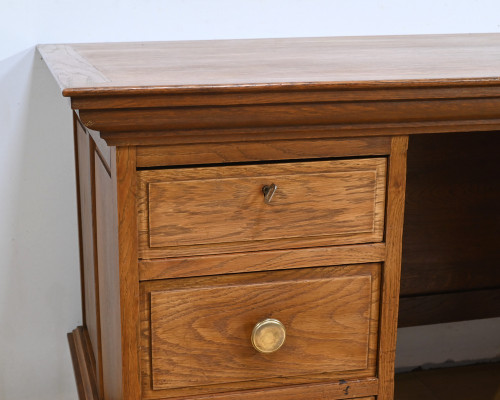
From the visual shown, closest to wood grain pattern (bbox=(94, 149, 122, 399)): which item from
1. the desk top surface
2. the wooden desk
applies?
the wooden desk

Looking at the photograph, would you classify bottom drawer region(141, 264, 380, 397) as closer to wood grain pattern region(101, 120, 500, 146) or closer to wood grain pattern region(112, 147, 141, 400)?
wood grain pattern region(112, 147, 141, 400)

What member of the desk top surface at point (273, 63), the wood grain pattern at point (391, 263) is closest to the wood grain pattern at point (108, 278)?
the desk top surface at point (273, 63)

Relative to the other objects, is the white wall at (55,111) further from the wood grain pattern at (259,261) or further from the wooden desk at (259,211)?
the wood grain pattern at (259,261)

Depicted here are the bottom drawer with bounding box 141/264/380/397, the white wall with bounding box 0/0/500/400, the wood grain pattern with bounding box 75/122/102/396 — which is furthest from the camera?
the white wall with bounding box 0/0/500/400

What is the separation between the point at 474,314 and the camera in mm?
1440

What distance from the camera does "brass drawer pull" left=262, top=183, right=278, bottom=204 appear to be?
30.8 inches

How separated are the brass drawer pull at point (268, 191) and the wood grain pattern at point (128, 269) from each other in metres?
0.13

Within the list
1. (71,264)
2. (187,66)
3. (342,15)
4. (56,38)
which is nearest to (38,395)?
(71,264)

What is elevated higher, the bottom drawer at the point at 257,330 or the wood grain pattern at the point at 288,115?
the wood grain pattern at the point at 288,115

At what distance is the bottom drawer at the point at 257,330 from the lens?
80 cm

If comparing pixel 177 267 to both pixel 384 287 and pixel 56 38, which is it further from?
pixel 56 38

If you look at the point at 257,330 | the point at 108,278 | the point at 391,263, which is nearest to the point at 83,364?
the point at 108,278

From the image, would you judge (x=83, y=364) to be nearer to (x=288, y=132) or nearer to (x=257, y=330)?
(x=257, y=330)

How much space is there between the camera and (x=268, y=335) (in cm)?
82
